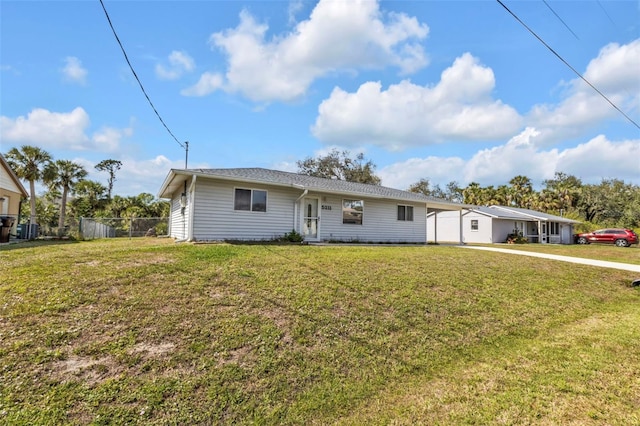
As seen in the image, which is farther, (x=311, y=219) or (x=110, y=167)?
(x=110, y=167)

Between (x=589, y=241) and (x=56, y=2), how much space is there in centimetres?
3834

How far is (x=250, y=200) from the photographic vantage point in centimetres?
1261

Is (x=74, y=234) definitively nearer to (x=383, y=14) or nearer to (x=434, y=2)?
(x=383, y=14)

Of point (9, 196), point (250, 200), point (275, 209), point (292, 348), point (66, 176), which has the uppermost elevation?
point (66, 176)

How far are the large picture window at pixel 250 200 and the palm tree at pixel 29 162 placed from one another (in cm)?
1787

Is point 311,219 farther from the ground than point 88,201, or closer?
closer

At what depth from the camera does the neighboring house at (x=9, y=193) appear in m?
16.2

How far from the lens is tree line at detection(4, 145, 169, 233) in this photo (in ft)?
71.1

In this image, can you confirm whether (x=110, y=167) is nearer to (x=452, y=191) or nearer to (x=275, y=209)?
(x=275, y=209)

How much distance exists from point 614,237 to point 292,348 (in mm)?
33331

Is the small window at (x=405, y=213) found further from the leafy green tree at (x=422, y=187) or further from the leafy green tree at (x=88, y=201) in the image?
the leafy green tree at (x=422, y=187)

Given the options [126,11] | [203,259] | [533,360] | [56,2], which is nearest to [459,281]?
[533,360]

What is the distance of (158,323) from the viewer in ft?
14.9

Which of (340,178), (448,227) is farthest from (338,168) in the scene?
(448,227)
